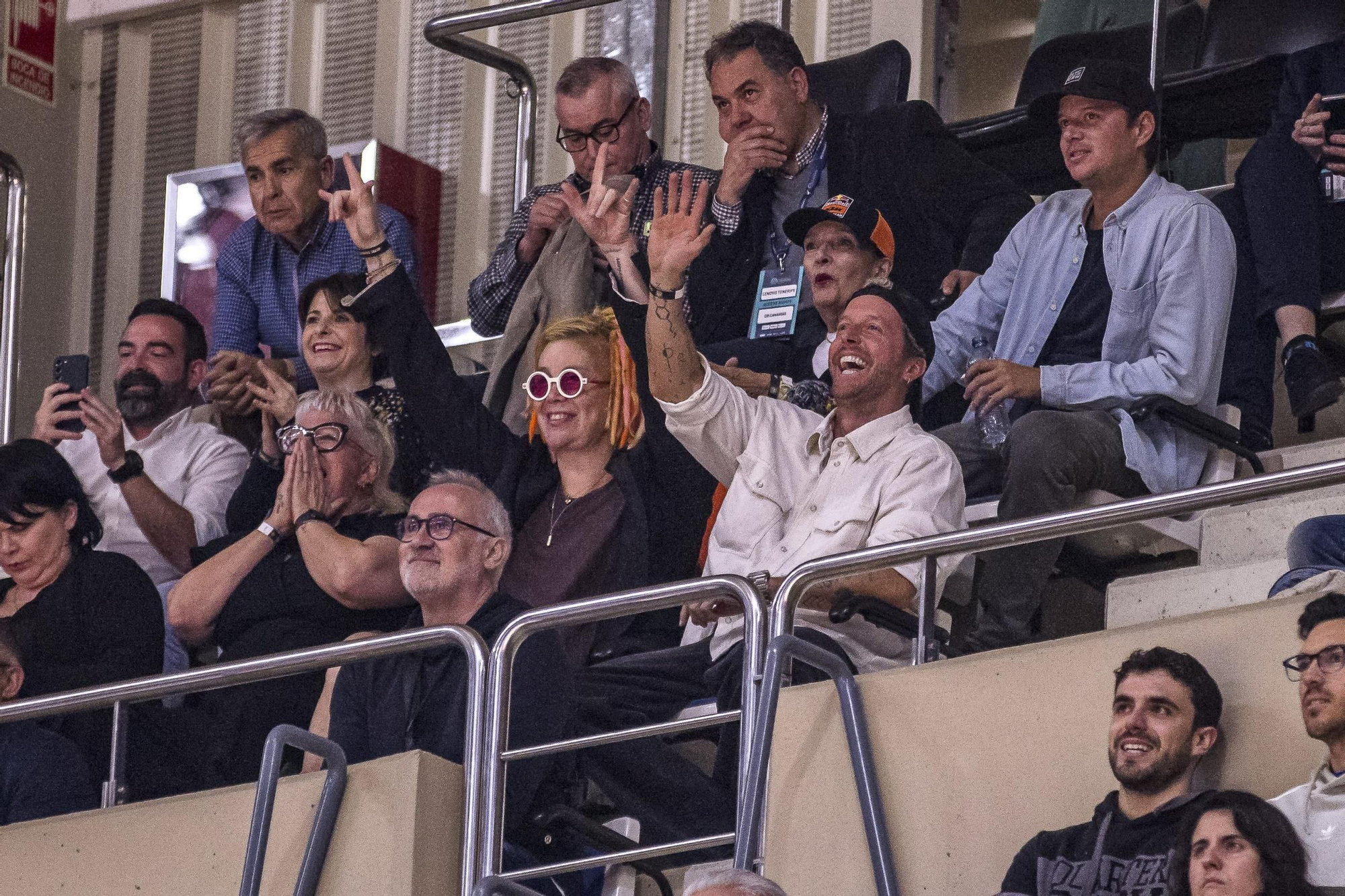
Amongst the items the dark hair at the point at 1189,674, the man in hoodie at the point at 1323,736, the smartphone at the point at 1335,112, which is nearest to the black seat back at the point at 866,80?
the smartphone at the point at 1335,112

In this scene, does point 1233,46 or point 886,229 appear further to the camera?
point 1233,46

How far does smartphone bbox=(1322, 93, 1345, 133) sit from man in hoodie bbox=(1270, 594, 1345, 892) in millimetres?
1965

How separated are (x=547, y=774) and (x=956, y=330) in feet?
4.98

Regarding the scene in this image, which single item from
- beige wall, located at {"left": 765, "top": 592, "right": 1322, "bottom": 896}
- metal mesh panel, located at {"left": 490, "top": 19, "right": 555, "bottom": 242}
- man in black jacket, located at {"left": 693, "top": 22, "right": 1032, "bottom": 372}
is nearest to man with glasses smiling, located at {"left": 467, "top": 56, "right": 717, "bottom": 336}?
man in black jacket, located at {"left": 693, "top": 22, "right": 1032, "bottom": 372}

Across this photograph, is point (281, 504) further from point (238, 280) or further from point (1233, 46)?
point (1233, 46)

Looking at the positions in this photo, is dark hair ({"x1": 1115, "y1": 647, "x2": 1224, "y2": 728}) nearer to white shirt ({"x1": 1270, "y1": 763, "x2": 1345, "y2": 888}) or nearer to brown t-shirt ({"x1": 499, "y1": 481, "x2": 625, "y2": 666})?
white shirt ({"x1": 1270, "y1": 763, "x2": 1345, "y2": 888})

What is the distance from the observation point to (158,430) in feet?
18.6

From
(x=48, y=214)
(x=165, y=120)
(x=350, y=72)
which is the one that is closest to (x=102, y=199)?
(x=48, y=214)

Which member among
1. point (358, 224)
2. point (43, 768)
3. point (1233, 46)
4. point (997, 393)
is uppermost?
point (1233, 46)

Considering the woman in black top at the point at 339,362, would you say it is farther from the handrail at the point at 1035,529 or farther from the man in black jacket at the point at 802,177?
the handrail at the point at 1035,529

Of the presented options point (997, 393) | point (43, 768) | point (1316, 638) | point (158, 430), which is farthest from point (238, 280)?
point (1316, 638)

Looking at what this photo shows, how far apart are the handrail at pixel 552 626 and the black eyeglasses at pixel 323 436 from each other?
1.14 meters

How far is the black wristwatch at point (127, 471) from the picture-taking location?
534cm

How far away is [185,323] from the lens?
581 centimetres
